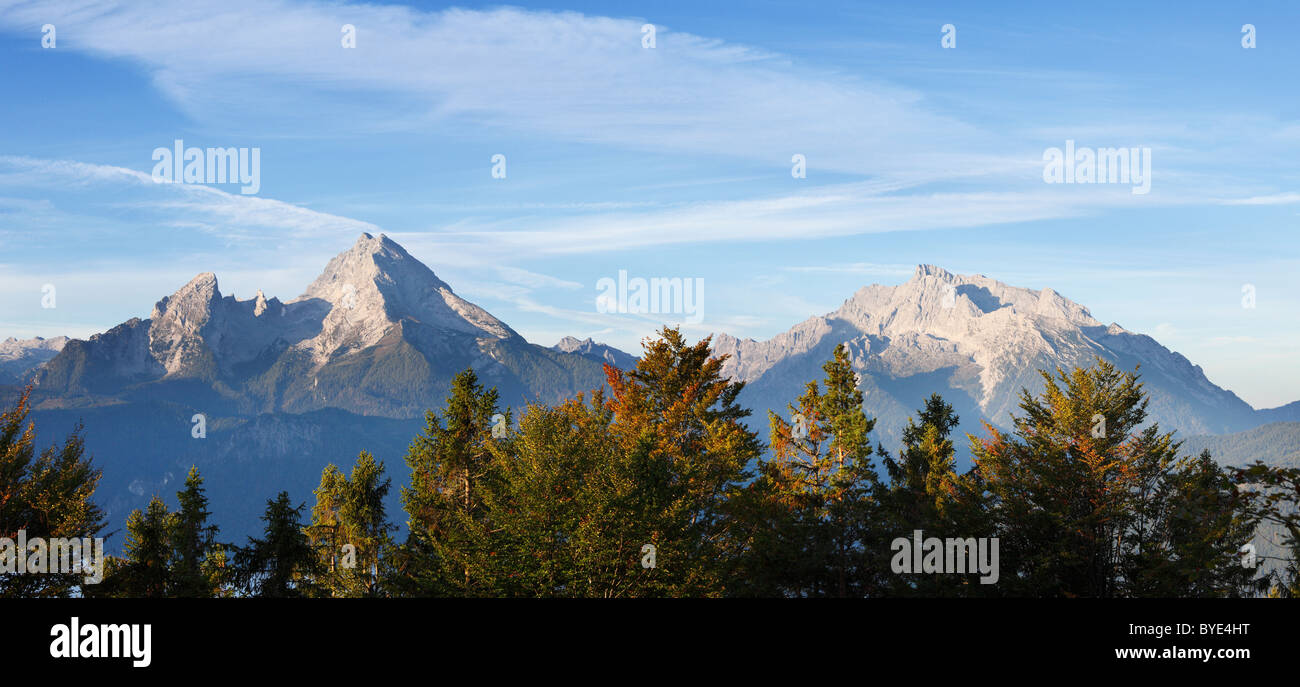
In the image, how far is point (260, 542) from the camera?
49938 millimetres

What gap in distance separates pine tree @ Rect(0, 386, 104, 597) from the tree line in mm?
96

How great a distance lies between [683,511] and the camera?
39125 millimetres

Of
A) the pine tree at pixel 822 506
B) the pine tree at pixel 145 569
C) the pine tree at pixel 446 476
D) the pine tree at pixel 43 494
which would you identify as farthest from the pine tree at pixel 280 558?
the pine tree at pixel 822 506

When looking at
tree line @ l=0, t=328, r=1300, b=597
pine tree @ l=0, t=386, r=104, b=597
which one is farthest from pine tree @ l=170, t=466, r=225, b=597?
pine tree @ l=0, t=386, r=104, b=597

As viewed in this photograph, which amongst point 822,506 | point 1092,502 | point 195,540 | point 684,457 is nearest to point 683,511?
point 684,457

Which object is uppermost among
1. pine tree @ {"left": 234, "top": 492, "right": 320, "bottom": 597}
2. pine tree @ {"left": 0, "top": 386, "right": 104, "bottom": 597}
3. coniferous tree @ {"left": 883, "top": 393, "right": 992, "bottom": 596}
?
pine tree @ {"left": 0, "top": 386, "right": 104, "bottom": 597}

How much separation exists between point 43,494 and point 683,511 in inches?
998

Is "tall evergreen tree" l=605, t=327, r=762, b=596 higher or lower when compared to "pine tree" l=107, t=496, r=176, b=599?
higher

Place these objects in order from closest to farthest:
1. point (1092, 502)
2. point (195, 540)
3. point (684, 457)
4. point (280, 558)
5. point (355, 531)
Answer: point (1092, 502)
point (684, 457)
point (280, 558)
point (195, 540)
point (355, 531)

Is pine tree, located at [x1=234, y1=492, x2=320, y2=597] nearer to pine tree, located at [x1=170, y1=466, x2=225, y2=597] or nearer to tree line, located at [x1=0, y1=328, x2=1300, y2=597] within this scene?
tree line, located at [x1=0, y1=328, x2=1300, y2=597]

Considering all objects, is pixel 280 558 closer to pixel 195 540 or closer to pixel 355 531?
pixel 355 531

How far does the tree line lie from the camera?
116 feet
